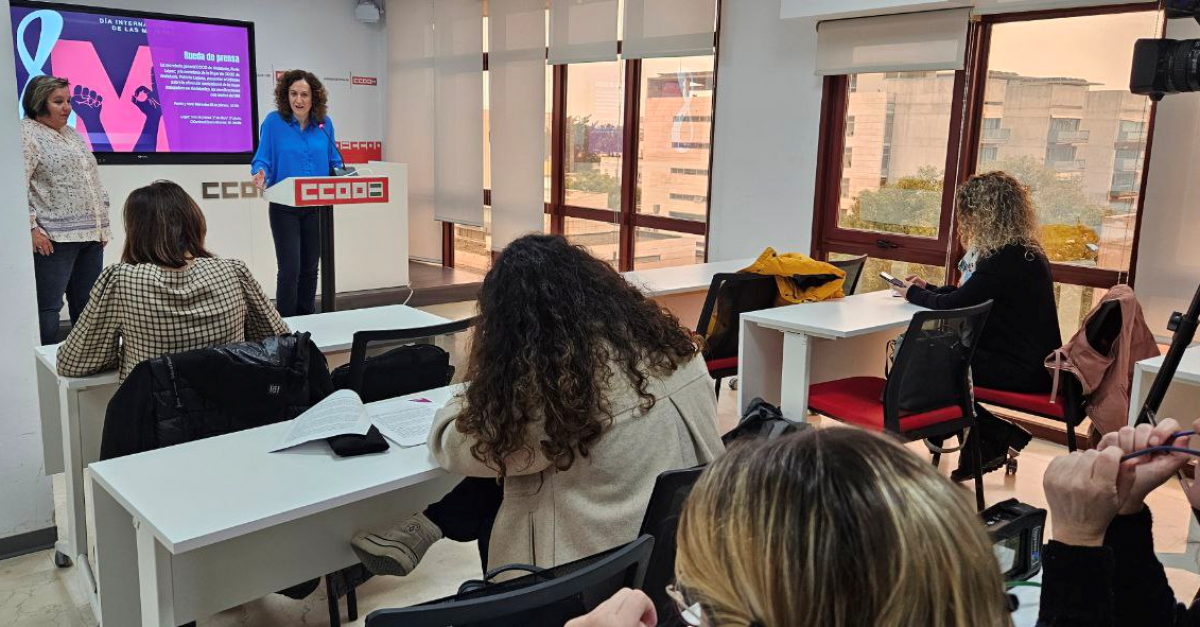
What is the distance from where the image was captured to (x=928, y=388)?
129 inches

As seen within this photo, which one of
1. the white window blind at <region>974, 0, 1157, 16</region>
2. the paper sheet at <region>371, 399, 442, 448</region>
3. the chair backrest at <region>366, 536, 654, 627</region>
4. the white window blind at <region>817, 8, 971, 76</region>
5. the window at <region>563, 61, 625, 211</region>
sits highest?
the white window blind at <region>974, 0, 1157, 16</region>

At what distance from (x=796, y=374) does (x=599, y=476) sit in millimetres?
1949

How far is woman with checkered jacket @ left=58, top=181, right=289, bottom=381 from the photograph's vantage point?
2518 millimetres

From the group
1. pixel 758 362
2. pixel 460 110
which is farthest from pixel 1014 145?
pixel 460 110

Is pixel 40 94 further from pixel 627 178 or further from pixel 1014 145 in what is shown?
pixel 1014 145

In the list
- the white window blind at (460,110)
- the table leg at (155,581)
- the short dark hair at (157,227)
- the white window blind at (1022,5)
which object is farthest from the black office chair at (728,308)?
the white window blind at (460,110)

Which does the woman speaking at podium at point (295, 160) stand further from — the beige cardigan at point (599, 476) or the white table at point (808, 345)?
the beige cardigan at point (599, 476)

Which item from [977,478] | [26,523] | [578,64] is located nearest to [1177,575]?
[977,478]

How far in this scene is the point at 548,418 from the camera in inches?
66.5

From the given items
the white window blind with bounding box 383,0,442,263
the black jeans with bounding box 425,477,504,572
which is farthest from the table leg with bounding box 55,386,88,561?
the white window blind with bounding box 383,0,442,263

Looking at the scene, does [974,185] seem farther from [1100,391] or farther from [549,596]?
[549,596]

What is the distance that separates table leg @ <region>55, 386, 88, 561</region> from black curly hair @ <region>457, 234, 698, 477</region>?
1505 millimetres

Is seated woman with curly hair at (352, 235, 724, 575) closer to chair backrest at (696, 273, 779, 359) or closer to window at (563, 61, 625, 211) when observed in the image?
chair backrest at (696, 273, 779, 359)

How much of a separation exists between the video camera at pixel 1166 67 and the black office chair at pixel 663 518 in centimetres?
195
